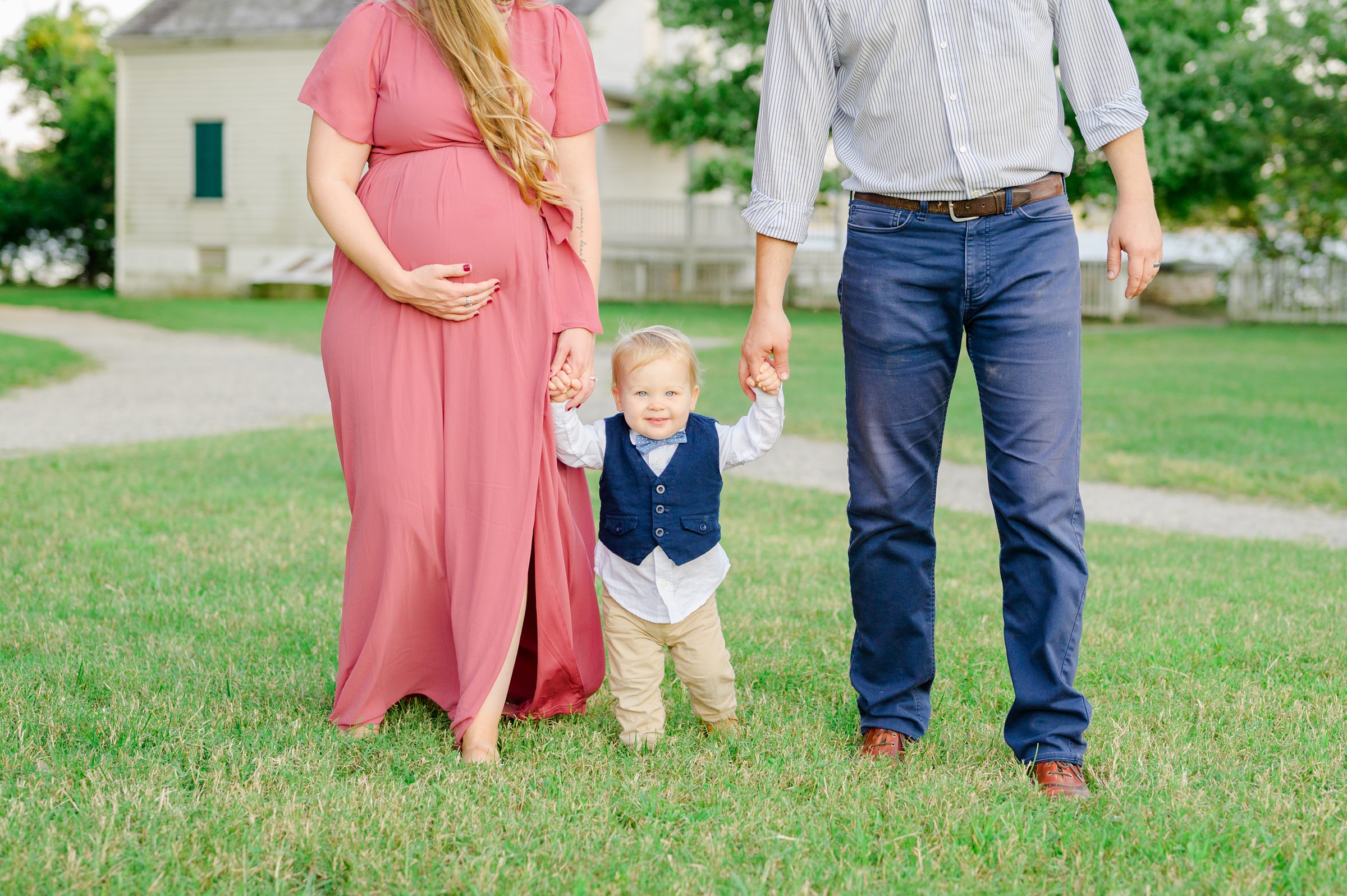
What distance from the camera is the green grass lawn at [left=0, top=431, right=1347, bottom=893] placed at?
2373 mm

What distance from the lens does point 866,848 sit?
2482mm

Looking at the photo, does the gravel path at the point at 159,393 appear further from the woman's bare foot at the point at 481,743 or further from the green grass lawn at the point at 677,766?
the woman's bare foot at the point at 481,743

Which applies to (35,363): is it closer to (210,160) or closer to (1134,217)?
(1134,217)

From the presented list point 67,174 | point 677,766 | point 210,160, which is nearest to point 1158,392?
point 677,766

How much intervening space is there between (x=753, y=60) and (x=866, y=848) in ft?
67.5

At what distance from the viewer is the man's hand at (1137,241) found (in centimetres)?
280

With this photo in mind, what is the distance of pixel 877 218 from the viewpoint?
115 inches

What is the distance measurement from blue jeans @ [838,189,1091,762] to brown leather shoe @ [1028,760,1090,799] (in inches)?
0.9

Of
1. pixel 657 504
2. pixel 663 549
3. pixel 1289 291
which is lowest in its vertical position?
pixel 1289 291

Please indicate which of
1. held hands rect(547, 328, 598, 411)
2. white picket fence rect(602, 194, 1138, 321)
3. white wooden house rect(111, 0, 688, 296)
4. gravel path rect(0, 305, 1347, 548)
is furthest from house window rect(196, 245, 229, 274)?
held hands rect(547, 328, 598, 411)

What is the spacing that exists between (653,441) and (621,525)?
0.22 m

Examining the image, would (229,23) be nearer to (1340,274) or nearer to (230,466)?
(230,466)

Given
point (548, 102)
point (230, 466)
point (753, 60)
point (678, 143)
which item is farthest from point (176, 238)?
point (548, 102)

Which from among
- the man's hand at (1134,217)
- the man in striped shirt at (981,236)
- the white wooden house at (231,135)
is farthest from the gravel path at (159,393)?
the white wooden house at (231,135)
